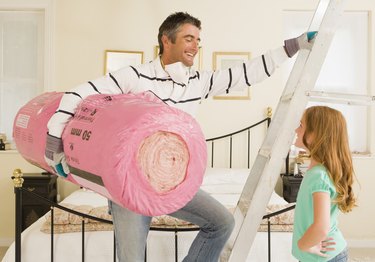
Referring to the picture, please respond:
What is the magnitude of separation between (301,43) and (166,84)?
1.71ft

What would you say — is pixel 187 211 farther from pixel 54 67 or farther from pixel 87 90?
pixel 54 67

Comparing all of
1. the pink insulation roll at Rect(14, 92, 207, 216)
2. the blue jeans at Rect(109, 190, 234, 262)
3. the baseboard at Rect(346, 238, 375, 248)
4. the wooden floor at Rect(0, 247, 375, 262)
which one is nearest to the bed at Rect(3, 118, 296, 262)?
the blue jeans at Rect(109, 190, 234, 262)

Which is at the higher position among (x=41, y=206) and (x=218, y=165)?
(x=218, y=165)

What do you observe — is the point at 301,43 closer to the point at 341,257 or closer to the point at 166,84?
the point at 166,84

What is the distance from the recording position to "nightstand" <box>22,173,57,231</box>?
379 cm

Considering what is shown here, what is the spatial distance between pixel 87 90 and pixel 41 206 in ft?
8.45

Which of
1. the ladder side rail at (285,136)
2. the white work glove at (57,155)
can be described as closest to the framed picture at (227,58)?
the ladder side rail at (285,136)

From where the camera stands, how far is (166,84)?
1654mm

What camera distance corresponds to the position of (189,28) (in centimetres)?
172

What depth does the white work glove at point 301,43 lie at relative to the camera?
1.60 metres

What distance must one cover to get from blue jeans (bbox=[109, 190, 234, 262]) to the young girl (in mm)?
269

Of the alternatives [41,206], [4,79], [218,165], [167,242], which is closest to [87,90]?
[167,242]

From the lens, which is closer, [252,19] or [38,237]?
[38,237]

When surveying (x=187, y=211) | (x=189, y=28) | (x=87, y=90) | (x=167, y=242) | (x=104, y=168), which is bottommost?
(x=167, y=242)
